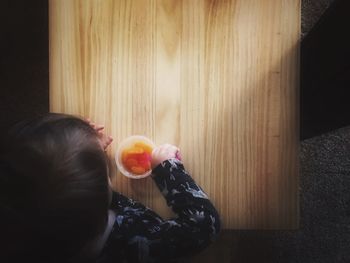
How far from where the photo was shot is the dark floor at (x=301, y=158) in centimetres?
148

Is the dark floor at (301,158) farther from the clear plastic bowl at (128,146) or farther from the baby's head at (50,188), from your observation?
the baby's head at (50,188)

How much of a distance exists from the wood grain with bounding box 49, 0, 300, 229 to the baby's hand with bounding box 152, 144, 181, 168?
0.07 feet

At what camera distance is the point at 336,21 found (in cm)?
108

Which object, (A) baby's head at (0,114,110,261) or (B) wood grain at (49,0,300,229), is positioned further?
(B) wood grain at (49,0,300,229)

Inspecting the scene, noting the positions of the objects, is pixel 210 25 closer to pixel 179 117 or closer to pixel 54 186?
pixel 179 117

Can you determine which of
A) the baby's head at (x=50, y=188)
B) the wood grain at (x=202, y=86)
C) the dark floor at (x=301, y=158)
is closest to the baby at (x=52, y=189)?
the baby's head at (x=50, y=188)

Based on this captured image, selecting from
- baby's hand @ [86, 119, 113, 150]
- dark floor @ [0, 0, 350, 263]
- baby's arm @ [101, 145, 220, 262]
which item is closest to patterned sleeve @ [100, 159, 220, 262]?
baby's arm @ [101, 145, 220, 262]

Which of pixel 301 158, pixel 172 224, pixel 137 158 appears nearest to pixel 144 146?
pixel 137 158

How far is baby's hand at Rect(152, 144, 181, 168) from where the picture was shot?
0.87 m

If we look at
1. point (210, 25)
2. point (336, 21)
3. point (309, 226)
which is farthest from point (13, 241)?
point (309, 226)

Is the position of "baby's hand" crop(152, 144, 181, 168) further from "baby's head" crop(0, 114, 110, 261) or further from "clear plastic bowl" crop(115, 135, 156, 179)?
"baby's head" crop(0, 114, 110, 261)

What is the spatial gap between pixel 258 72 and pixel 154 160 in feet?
0.96

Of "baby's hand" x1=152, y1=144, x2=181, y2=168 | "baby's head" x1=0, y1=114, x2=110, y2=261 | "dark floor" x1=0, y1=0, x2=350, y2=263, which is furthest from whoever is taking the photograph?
"dark floor" x1=0, y1=0, x2=350, y2=263

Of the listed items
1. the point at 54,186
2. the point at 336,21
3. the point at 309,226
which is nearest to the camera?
the point at 54,186
